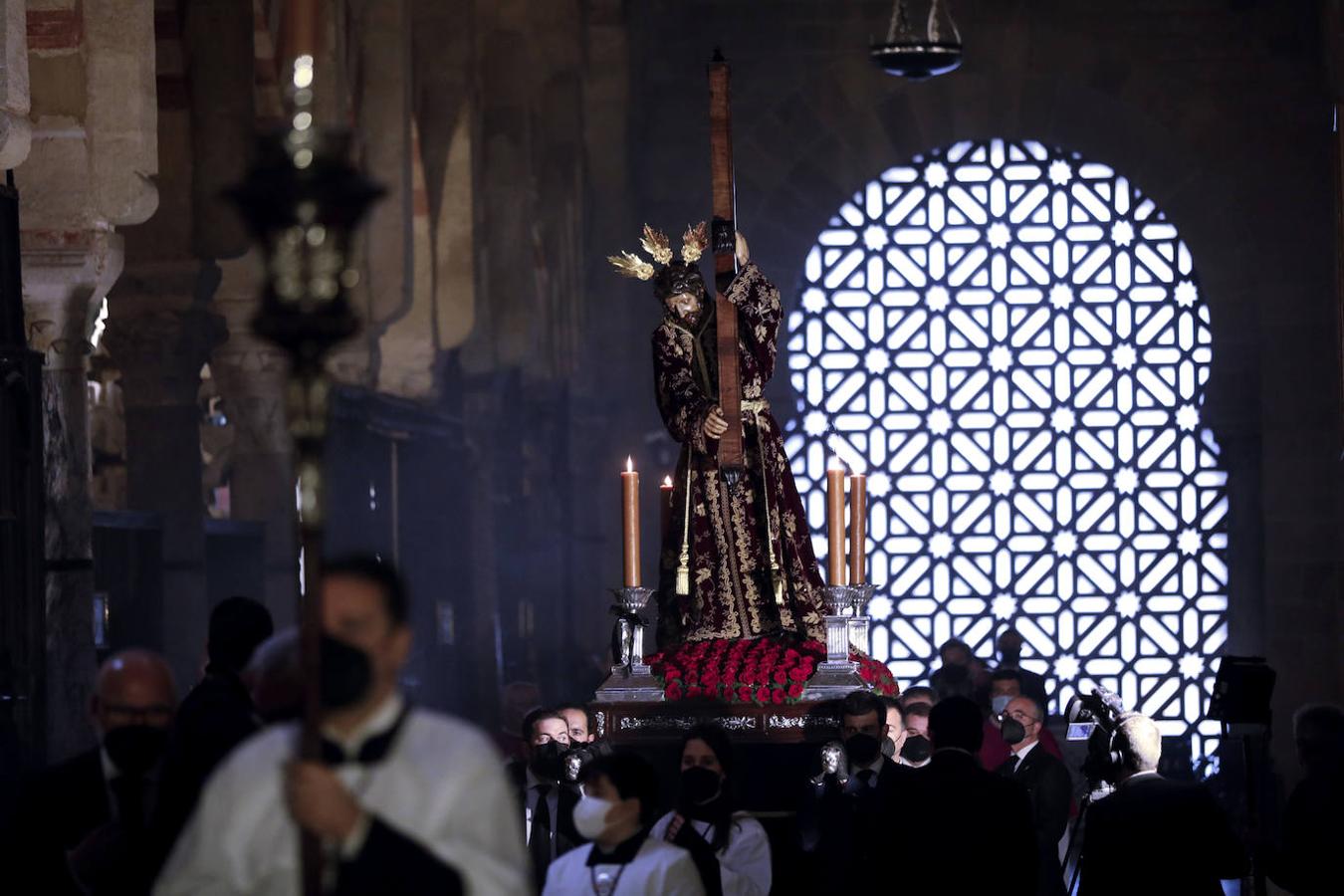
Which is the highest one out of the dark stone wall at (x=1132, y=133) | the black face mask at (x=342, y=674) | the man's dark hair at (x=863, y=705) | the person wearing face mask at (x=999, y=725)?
the dark stone wall at (x=1132, y=133)

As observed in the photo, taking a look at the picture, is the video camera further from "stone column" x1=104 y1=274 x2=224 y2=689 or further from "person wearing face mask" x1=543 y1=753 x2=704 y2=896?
"stone column" x1=104 y1=274 x2=224 y2=689

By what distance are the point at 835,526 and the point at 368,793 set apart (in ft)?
18.1

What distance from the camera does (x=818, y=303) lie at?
1950 cm

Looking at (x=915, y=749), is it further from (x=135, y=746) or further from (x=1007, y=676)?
(x=135, y=746)

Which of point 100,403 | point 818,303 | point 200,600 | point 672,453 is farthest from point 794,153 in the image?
point 200,600

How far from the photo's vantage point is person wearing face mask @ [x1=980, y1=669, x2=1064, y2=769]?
9273 mm

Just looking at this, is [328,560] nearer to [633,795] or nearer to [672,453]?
[633,795]

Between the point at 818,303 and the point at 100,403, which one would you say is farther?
the point at 818,303

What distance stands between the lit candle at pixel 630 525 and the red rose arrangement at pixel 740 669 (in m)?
0.31

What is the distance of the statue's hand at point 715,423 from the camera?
852 centimetres

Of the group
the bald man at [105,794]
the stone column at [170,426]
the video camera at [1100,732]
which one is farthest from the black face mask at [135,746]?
the stone column at [170,426]

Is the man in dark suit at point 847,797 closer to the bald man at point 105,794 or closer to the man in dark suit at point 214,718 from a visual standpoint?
the man in dark suit at point 214,718

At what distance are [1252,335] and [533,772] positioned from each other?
1290 cm

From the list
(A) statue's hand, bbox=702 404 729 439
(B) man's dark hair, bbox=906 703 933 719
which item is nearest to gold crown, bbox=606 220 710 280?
(A) statue's hand, bbox=702 404 729 439
